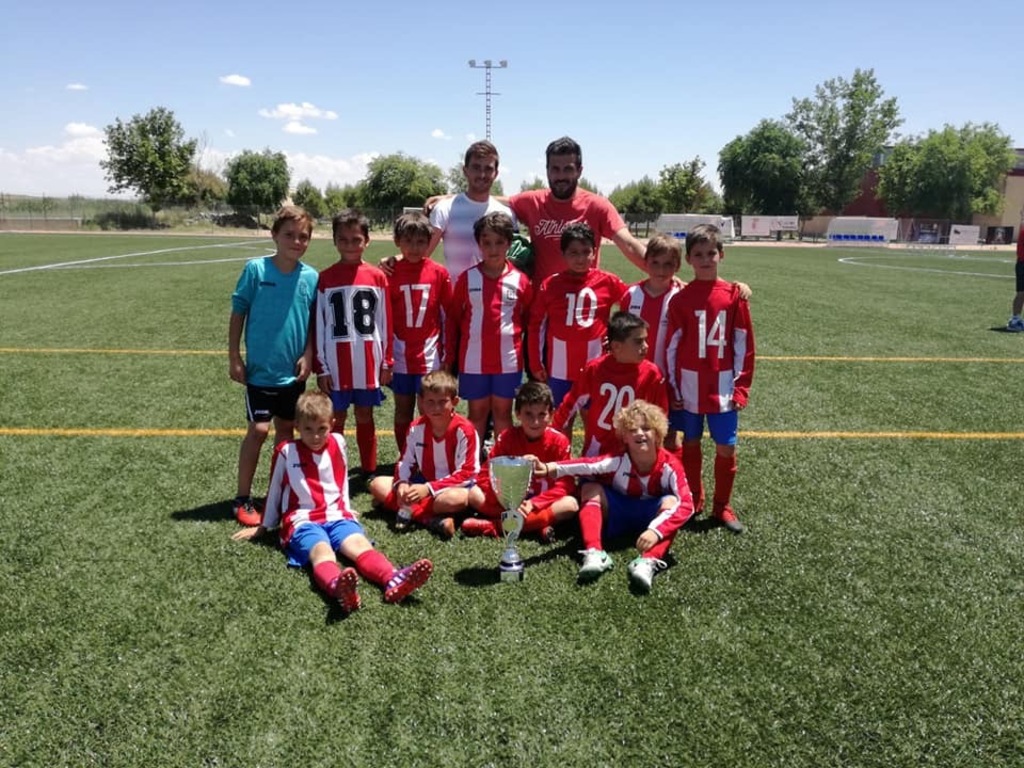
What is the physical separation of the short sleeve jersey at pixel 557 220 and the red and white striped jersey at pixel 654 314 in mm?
390

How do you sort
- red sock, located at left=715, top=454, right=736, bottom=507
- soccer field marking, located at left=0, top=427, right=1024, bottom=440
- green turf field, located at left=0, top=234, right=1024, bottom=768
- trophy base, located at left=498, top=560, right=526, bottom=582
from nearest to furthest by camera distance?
green turf field, located at left=0, top=234, right=1024, bottom=768 < trophy base, located at left=498, top=560, right=526, bottom=582 < red sock, located at left=715, top=454, right=736, bottom=507 < soccer field marking, located at left=0, top=427, right=1024, bottom=440

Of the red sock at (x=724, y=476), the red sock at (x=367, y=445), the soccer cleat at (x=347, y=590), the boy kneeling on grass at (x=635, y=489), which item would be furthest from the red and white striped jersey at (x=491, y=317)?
the soccer cleat at (x=347, y=590)

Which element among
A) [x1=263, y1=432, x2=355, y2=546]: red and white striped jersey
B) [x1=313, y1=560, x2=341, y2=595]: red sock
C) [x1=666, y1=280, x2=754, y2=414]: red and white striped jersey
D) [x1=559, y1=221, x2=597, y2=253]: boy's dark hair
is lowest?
[x1=313, y1=560, x2=341, y2=595]: red sock

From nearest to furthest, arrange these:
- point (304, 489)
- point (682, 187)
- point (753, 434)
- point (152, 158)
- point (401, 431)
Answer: point (304, 489), point (401, 431), point (753, 434), point (152, 158), point (682, 187)

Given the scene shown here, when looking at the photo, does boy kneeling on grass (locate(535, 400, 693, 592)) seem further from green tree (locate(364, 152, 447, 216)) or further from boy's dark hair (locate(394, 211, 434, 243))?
green tree (locate(364, 152, 447, 216))

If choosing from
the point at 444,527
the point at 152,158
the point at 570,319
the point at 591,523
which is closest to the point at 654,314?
the point at 570,319

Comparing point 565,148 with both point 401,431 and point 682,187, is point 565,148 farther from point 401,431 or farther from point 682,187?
point 682,187

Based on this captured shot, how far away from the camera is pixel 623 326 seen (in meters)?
3.77

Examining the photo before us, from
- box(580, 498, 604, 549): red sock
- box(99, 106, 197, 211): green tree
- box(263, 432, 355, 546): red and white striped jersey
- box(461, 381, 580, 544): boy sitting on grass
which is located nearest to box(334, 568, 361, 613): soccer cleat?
box(263, 432, 355, 546): red and white striped jersey

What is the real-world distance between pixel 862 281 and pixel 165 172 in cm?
4888

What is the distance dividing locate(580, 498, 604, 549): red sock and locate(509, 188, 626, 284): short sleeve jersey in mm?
1607

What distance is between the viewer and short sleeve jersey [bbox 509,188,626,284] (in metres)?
4.46

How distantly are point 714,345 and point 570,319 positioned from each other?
33.6 inches

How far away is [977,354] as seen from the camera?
8977 millimetres
